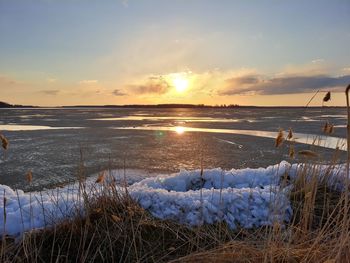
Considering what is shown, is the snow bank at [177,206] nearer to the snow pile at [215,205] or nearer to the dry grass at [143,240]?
the snow pile at [215,205]

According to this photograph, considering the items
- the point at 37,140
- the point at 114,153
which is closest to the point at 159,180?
the point at 114,153

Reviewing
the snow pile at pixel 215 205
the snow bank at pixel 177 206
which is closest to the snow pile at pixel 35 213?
the snow bank at pixel 177 206

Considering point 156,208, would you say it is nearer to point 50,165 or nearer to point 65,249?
point 65,249

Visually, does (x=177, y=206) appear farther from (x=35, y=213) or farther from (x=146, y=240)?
(x=35, y=213)

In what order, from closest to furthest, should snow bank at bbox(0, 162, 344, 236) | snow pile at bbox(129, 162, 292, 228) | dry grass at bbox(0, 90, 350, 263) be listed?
dry grass at bbox(0, 90, 350, 263), snow bank at bbox(0, 162, 344, 236), snow pile at bbox(129, 162, 292, 228)

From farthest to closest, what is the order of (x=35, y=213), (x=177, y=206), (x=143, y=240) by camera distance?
(x=177, y=206), (x=35, y=213), (x=143, y=240)

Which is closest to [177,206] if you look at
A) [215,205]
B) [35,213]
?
[215,205]

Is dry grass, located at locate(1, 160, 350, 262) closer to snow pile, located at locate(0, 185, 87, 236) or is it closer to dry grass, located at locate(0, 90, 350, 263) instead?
dry grass, located at locate(0, 90, 350, 263)

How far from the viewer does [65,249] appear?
3449 mm

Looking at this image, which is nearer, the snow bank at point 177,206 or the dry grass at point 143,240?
the dry grass at point 143,240

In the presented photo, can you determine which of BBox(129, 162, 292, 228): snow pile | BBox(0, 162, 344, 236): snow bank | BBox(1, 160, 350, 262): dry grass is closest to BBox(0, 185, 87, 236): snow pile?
BBox(0, 162, 344, 236): snow bank

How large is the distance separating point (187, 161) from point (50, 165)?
315 centimetres

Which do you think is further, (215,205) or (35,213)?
(215,205)

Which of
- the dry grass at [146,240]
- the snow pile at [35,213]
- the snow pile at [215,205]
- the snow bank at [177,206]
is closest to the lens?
the dry grass at [146,240]
